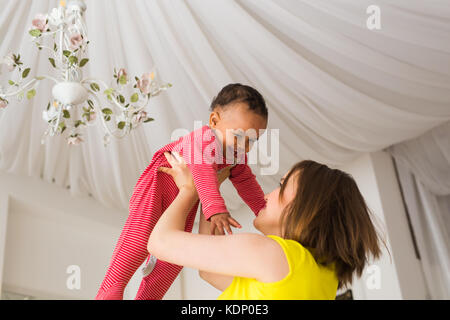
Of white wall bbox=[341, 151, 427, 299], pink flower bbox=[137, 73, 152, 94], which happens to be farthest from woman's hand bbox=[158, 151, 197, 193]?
white wall bbox=[341, 151, 427, 299]

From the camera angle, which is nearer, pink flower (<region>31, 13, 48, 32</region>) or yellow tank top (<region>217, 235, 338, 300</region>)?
yellow tank top (<region>217, 235, 338, 300</region>)

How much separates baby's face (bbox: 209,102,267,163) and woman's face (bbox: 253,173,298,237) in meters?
0.30

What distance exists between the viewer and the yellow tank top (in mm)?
897

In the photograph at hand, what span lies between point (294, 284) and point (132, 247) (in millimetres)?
509

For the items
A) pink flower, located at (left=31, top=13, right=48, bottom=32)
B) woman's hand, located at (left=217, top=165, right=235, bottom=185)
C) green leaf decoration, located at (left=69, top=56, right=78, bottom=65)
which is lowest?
woman's hand, located at (left=217, top=165, right=235, bottom=185)

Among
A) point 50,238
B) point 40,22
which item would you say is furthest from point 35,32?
point 50,238

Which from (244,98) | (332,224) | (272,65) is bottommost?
(332,224)

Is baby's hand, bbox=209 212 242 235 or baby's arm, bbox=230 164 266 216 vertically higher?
baby's arm, bbox=230 164 266 216

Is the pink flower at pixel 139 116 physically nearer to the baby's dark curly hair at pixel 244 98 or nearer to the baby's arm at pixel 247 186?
the baby's dark curly hair at pixel 244 98

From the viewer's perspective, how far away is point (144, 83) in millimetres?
2078

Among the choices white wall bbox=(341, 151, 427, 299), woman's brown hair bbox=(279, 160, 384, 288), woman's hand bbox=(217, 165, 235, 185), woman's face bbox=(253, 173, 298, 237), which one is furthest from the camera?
white wall bbox=(341, 151, 427, 299)

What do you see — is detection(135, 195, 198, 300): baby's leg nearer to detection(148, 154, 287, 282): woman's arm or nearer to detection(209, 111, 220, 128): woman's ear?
detection(148, 154, 287, 282): woman's arm

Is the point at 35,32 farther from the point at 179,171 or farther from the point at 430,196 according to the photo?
the point at 430,196

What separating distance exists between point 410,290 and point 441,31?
6.56 feet
